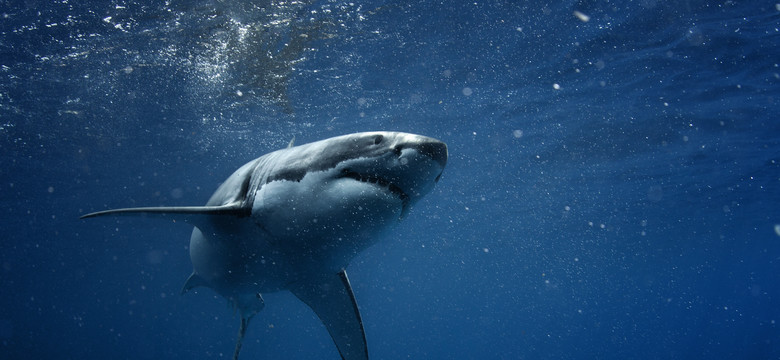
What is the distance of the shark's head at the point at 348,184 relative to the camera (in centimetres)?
226

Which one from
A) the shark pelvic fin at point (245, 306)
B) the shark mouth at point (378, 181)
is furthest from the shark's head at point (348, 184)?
the shark pelvic fin at point (245, 306)

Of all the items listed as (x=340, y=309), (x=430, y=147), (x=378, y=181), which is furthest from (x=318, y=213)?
(x=340, y=309)

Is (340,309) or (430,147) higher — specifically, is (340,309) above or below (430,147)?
below

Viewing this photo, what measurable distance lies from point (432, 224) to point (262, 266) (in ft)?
91.7

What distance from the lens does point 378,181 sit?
7.91 ft

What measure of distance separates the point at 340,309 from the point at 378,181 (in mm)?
1974

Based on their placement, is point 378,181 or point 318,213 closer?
point 378,181

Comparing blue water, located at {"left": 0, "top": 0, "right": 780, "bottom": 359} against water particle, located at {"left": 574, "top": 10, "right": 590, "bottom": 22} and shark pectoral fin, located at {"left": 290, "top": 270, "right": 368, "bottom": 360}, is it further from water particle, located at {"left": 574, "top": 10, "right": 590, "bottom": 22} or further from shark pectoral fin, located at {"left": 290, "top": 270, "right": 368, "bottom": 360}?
shark pectoral fin, located at {"left": 290, "top": 270, "right": 368, "bottom": 360}

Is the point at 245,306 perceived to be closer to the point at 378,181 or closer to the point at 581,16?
the point at 378,181

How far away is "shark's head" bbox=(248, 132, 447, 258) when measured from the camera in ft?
7.42

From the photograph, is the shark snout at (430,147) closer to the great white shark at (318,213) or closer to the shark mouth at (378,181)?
the great white shark at (318,213)

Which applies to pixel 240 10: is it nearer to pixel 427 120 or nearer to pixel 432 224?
pixel 427 120

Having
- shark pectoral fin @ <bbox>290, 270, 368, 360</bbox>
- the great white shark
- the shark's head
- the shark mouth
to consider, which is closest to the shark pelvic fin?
the great white shark

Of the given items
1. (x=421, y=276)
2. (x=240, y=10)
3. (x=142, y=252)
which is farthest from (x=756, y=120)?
(x=421, y=276)
